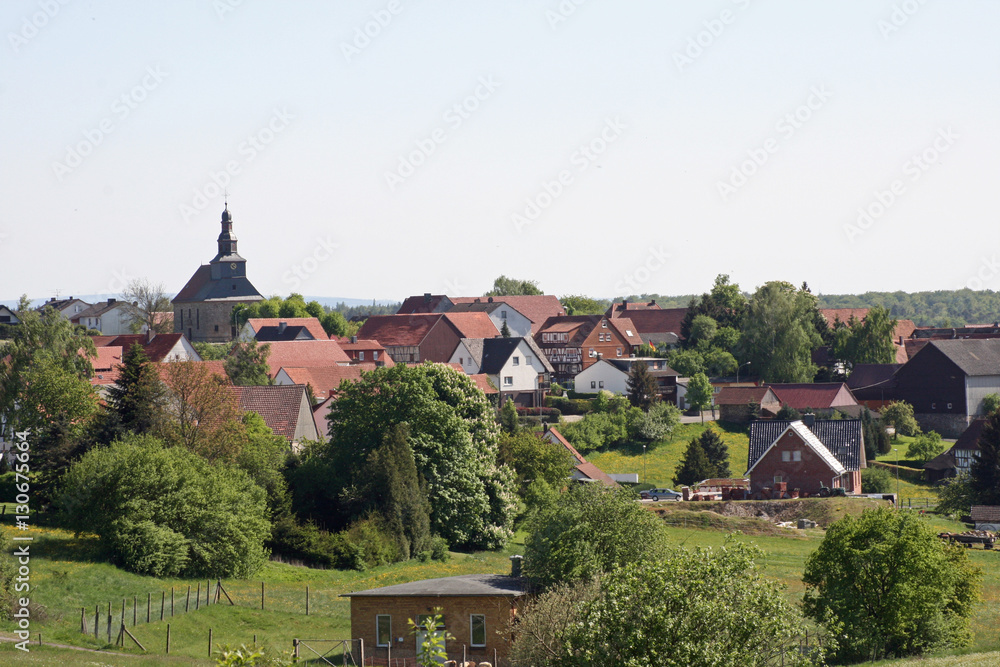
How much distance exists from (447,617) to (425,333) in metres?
81.7

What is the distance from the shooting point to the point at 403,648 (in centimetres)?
2975

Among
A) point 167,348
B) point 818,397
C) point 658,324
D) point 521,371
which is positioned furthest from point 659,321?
point 167,348

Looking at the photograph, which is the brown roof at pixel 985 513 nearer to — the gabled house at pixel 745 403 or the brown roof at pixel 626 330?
the gabled house at pixel 745 403

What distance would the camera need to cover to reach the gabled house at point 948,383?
87.8m

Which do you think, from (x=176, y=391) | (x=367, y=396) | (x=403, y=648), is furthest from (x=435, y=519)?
(x=403, y=648)

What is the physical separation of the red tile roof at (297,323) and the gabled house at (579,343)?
→ 22.9m

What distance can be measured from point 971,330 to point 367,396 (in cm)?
11228

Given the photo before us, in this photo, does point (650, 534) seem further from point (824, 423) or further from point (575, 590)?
point (824, 423)

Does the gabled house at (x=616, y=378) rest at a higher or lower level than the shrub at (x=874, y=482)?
higher

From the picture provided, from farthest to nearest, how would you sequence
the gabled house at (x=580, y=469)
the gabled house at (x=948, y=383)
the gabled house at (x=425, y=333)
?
the gabled house at (x=425, y=333)
the gabled house at (x=948, y=383)
the gabled house at (x=580, y=469)

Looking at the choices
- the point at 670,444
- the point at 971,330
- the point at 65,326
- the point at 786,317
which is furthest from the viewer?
the point at 971,330

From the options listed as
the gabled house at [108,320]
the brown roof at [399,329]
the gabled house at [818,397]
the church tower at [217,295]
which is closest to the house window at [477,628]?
the gabled house at [818,397]

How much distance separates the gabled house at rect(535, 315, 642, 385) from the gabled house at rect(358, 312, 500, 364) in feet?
20.2

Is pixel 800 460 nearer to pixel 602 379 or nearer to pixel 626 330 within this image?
pixel 602 379
